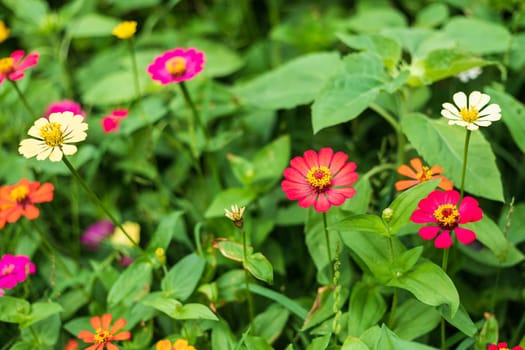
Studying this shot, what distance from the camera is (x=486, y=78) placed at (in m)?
1.66

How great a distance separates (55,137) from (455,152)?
0.75m

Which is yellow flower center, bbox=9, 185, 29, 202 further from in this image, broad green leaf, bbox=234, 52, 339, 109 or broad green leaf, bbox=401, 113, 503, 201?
broad green leaf, bbox=401, 113, 503, 201

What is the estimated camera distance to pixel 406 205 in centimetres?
100

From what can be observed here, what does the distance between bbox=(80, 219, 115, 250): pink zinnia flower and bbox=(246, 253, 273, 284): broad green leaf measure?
2.21 ft

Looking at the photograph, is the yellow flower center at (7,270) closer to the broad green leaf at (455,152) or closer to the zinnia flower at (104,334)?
the zinnia flower at (104,334)

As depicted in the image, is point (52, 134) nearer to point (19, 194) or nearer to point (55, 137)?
point (55, 137)

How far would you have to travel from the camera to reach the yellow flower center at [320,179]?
1004 millimetres

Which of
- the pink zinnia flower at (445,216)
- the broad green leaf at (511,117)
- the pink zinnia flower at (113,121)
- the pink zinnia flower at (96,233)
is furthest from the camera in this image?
the pink zinnia flower at (96,233)

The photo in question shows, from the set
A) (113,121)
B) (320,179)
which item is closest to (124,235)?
(113,121)

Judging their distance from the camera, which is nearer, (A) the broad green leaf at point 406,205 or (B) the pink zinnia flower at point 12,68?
(A) the broad green leaf at point 406,205

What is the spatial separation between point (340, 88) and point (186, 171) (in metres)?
0.61

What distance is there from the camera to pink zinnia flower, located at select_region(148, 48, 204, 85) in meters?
1.25

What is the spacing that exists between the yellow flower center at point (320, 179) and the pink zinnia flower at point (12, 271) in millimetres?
558

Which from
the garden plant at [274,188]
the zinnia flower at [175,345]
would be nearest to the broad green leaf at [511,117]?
the garden plant at [274,188]
